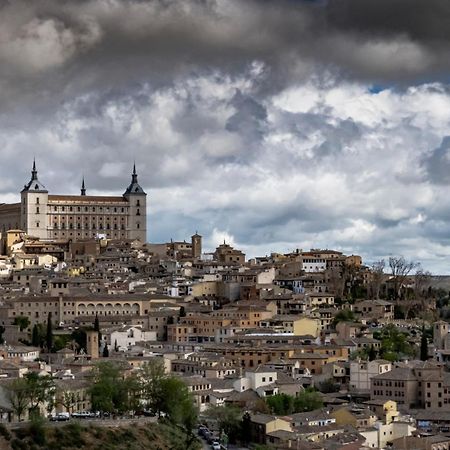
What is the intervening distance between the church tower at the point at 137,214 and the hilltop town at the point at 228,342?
764 centimetres

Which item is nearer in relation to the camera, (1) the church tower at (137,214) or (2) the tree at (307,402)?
(2) the tree at (307,402)

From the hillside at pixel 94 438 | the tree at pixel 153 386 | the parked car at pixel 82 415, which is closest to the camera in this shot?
the hillside at pixel 94 438

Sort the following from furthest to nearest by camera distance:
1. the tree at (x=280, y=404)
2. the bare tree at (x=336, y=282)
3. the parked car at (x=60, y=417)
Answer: the bare tree at (x=336, y=282), the tree at (x=280, y=404), the parked car at (x=60, y=417)

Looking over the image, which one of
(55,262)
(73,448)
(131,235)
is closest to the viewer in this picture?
(73,448)

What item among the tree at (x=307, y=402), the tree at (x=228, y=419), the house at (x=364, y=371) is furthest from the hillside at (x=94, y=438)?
the house at (x=364, y=371)

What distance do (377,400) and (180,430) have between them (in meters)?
9.60

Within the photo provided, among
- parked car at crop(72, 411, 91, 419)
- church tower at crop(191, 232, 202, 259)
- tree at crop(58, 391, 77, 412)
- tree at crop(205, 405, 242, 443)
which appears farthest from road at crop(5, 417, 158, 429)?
church tower at crop(191, 232, 202, 259)

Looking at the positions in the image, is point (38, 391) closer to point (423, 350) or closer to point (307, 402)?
point (307, 402)

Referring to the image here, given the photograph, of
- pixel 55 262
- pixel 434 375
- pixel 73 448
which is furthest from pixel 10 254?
pixel 73 448

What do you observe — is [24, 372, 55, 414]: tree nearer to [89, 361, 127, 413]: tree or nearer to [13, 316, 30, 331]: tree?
[89, 361, 127, 413]: tree

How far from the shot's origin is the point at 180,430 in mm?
44688

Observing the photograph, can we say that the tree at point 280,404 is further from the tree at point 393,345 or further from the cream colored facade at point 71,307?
the cream colored facade at point 71,307

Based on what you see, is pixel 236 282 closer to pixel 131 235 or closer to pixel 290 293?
pixel 290 293

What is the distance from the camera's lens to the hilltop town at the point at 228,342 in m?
45.7
